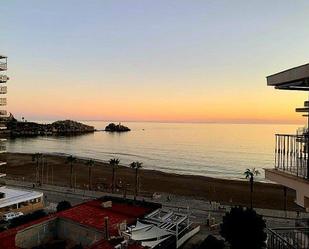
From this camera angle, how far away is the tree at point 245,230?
1036 inches

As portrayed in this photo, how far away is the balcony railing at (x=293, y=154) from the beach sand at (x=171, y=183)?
45686mm

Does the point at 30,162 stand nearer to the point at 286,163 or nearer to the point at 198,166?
the point at 198,166

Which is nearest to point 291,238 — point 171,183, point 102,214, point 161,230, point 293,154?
point 293,154

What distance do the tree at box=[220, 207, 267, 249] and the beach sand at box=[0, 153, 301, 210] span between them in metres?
28.3

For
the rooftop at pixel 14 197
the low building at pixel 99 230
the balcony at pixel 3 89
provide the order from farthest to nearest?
the balcony at pixel 3 89 < the rooftop at pixel 14 197 < the low building at pixel 99 230

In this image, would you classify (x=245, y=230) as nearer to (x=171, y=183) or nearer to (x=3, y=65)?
(x=3, y=65)

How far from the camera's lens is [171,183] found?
72.3 meters

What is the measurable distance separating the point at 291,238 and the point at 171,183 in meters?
63.8

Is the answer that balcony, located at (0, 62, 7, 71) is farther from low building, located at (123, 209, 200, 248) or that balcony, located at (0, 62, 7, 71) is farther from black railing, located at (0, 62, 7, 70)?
low building, located at (123, 209, 200, 248)

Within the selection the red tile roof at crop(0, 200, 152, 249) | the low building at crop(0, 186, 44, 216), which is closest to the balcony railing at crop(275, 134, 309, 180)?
the red tile roof at crop(0, 200, 152, 249)

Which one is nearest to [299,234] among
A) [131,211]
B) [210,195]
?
[131,211]

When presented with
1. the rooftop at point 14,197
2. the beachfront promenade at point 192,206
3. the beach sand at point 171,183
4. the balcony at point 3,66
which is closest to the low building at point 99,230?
the beachfront promenade at point 192,206

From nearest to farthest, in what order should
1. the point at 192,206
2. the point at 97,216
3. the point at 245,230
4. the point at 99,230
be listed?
the point at 245,230, the point at 99,230, the point at 97,216, the point at 192,206

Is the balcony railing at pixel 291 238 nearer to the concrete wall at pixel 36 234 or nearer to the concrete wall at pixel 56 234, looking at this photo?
the concrete wall at pixel 56 234
